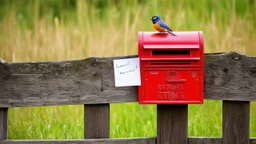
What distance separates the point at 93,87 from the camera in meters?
2.80

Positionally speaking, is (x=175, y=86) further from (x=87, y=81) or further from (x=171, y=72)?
(x=87, y=81)

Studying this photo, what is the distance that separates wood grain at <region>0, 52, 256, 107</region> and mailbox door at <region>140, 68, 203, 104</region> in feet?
0.37

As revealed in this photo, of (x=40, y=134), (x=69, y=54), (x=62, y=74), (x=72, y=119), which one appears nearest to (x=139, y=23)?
(x=69, y=54)

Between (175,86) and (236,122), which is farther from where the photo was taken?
(236,122)

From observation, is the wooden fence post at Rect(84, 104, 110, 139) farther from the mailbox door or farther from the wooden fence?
the mailbox door

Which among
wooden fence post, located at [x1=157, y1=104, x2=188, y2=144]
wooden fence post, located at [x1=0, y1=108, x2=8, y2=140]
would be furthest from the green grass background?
wooden fence post, located at [x1=157, y1=104, x2=188, y2=144]

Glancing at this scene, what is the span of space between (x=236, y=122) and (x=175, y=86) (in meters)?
0.43

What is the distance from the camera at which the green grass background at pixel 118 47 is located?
414 cm

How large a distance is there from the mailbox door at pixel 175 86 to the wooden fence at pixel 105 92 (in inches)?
4.2

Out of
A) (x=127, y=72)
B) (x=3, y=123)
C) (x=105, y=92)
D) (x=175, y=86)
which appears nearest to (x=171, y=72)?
(x=175, y=86)

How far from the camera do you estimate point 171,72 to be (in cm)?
270

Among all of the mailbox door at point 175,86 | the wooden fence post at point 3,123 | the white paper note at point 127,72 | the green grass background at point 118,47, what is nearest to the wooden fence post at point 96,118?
the white paper note at point 127,72

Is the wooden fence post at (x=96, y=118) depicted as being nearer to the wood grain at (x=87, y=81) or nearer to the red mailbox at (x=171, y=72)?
the wood grain at (x=87, y=81)

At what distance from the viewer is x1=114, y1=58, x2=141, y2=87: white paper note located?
108 inches
